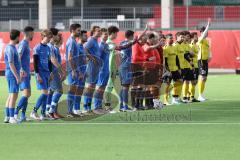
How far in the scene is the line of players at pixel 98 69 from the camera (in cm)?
1500

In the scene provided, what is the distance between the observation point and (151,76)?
62.4 ft

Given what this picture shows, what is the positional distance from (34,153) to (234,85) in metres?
17.6

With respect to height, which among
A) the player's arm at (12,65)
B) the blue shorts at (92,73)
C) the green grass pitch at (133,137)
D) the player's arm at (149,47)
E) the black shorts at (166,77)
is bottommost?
the green grass pitch at (133,137)

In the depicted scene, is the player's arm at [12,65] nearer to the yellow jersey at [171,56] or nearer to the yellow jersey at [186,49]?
the yellow jersey at [171,56]

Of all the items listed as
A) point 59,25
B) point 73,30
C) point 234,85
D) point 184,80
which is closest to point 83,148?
point 73,30

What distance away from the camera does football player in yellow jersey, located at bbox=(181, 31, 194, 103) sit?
2020 centimetres

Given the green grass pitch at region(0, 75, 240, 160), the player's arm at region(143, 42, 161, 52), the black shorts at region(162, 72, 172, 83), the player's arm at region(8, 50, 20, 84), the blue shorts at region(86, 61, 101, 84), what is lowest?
the green grass pitch at region(0, 75, 240, 160)

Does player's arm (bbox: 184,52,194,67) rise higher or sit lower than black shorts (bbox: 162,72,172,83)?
higher

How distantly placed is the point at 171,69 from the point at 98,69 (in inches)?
124

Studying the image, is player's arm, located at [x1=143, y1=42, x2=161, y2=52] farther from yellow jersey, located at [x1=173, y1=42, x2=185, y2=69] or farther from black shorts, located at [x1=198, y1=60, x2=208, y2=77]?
black shorts, located at [x1=198, y1=60, x2=208, y2=77]

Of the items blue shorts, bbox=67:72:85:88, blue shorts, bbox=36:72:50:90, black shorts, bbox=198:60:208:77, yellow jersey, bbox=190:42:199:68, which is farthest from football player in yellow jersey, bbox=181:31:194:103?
blue shorts, bbox=36:72:50:90

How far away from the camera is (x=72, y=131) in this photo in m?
13.4

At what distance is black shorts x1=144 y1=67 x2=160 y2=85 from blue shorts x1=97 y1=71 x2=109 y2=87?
5.21 ft

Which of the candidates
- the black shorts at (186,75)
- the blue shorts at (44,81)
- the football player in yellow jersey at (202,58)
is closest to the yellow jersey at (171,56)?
the black shorts at (186,75)
